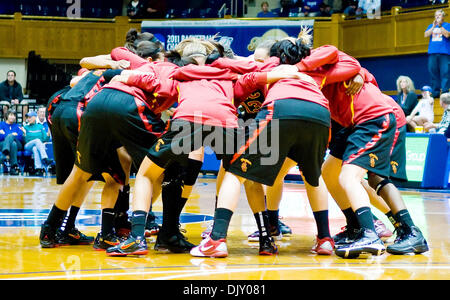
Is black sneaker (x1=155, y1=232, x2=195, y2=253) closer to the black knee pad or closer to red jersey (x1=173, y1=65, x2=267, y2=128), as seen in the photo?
red jersey (x1=173, y1=65, x2=267, y2=128)

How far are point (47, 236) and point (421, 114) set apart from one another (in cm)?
969

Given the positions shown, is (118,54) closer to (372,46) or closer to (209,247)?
(209,247)

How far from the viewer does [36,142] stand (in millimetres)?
14430

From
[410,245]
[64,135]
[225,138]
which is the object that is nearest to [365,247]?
[410,245]

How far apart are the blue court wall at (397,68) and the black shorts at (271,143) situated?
13.0 meters

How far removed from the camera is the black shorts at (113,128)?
477cm

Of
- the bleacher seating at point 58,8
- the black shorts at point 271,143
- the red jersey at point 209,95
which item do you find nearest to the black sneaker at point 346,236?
the black shorts at point 271,143

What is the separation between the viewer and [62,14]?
64.6ft

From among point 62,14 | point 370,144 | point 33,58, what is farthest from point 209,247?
point 62,14

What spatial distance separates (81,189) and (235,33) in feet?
42.1

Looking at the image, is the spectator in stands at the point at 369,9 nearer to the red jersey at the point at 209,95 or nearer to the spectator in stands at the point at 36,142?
the spectator in stands at the point at 36,142

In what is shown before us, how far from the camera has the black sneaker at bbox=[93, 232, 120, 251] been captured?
4.96 m

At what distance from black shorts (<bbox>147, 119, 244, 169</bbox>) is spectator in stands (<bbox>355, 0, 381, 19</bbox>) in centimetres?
1380

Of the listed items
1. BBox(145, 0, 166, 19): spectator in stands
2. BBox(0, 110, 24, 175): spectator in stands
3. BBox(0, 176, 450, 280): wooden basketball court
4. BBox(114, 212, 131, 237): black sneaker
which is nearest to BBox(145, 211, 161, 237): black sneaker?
BBox(0, 176, 450, 280): wooden basketball court
